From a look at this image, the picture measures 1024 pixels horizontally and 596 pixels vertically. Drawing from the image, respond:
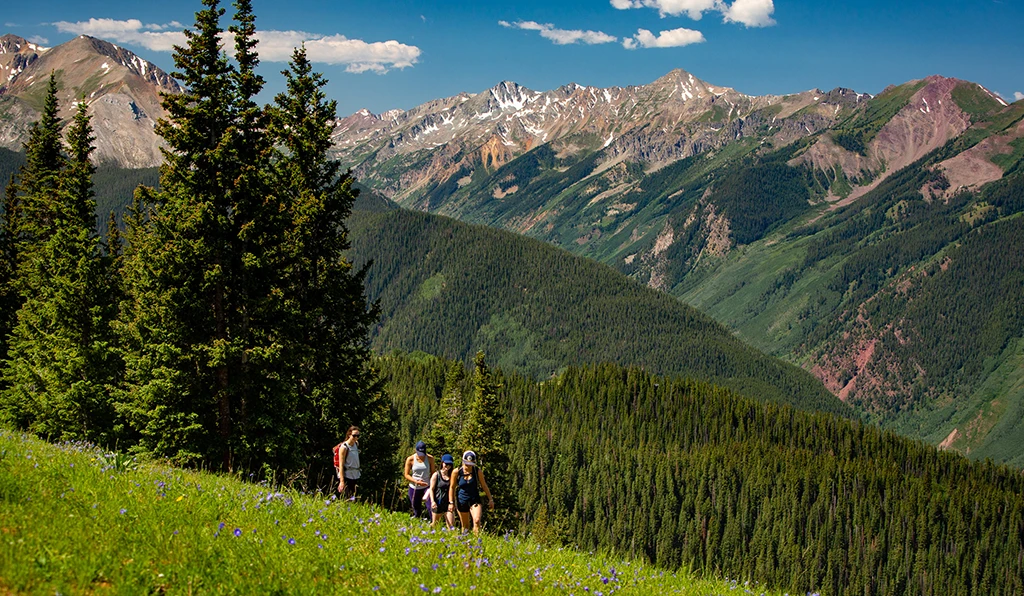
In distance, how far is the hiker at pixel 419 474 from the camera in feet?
59.1

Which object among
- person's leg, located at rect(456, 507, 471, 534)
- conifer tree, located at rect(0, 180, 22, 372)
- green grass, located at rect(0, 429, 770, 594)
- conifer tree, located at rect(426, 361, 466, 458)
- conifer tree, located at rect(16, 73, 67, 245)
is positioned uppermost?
conifer tree, located at rect(16, 73, 67, 245)

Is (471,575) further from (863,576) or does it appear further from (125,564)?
(863,576)

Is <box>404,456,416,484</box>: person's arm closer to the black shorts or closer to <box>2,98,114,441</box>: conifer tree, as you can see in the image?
the black shorts

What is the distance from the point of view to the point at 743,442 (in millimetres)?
191625

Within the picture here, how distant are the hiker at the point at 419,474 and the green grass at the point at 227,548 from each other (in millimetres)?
4992

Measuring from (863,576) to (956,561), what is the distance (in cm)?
2959

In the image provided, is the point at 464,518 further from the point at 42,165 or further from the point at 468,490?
the point at 42,165

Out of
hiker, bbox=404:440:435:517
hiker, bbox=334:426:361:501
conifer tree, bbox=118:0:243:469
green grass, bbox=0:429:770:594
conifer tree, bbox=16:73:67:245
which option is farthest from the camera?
conifer tree, bbox=16:73:67:245

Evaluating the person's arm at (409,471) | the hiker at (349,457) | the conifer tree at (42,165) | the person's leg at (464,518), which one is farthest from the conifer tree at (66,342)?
the person's leg at (464,518)

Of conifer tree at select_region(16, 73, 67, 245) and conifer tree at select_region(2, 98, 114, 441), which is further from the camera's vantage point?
conifer tree at select_region(16, 73, 67, 245)

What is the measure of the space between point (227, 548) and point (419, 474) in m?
9.27

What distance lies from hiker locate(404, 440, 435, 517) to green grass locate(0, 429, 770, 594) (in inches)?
197

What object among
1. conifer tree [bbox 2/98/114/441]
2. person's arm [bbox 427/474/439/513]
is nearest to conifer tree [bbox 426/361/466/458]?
conifer tree [bbox 2/98/114/441]

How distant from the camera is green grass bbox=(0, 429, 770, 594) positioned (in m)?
8.20
